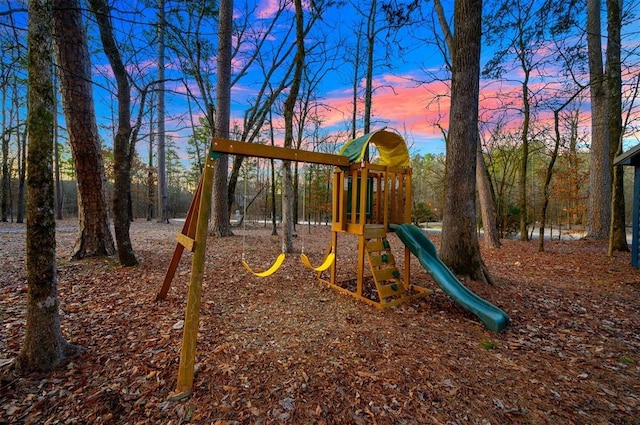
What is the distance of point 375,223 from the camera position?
4109 millimetres

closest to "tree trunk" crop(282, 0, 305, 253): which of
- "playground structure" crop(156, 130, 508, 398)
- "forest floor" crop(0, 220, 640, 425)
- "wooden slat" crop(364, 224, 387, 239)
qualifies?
"playground structure" crop(156, 130, 508, 398)

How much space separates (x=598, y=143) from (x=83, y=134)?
13543 millimetres

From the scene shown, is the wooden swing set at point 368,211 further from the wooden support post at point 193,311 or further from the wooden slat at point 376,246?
the wooden support post at point 193,311

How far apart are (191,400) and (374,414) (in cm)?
124

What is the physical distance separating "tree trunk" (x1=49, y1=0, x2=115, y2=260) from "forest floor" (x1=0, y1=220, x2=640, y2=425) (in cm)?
80

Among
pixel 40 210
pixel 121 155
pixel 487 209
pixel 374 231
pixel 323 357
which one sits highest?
pixel 121 155

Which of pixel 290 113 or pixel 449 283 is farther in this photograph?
pixel 290 113

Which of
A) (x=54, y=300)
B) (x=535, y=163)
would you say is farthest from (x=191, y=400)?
(x=535, y=163)

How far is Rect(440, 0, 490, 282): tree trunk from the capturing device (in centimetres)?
409

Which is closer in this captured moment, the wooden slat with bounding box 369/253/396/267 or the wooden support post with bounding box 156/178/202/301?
the wooden support post with bounding box 156/178/202/301

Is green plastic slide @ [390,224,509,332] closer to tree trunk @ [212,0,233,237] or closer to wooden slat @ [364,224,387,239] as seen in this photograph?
wooden slat @ [364,224,387,239]

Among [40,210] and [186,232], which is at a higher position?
[40,210]

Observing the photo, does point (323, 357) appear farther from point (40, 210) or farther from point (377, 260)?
point (40, 210)

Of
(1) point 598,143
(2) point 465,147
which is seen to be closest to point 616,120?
(1) point 598,143
